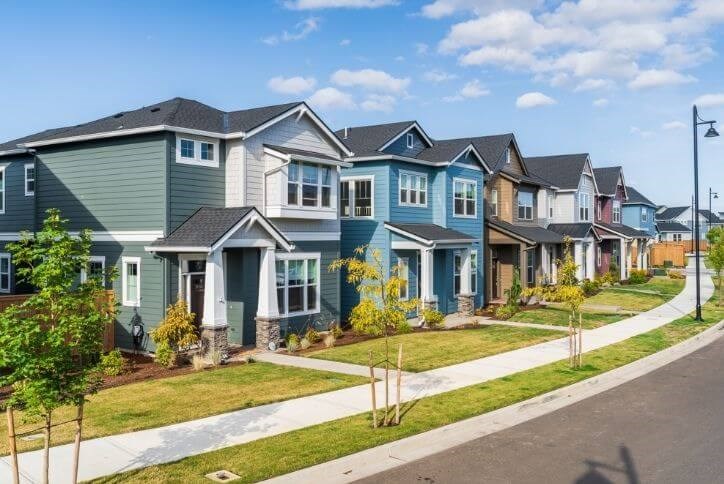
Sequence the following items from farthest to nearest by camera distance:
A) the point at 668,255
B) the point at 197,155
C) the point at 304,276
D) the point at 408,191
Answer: the point at 668,255, the point at 408,191, the point at 304,276, the point at 197,155

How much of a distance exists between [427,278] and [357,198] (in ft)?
14.3

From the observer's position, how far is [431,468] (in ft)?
30.5

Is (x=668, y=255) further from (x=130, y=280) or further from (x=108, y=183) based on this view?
(x=108, y=183)

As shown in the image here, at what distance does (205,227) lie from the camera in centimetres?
1791

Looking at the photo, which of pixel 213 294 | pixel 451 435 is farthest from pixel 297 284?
pixel 451 435

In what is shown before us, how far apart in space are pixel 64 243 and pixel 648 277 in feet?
164

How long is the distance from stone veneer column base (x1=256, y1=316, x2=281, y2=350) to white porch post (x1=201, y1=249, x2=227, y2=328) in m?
1.83

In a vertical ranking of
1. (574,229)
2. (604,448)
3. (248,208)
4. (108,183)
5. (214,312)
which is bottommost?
(604,448)

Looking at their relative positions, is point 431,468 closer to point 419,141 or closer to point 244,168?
point 244,168

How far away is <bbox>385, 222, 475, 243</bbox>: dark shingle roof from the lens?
24562 millimetres

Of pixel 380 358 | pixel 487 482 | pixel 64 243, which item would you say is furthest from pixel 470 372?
pixel 64 243

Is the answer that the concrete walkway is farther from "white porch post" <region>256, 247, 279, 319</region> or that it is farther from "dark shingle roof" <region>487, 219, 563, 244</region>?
"dark shingle roof" <region>487, 219, 563, 244</region>

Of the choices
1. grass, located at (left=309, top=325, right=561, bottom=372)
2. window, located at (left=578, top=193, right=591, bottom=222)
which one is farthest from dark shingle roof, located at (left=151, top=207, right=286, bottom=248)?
window, located at (left=578, top=193, right=591, bottom=222)

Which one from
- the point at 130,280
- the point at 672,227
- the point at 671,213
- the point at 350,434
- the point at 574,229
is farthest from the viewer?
the point at 671,213
